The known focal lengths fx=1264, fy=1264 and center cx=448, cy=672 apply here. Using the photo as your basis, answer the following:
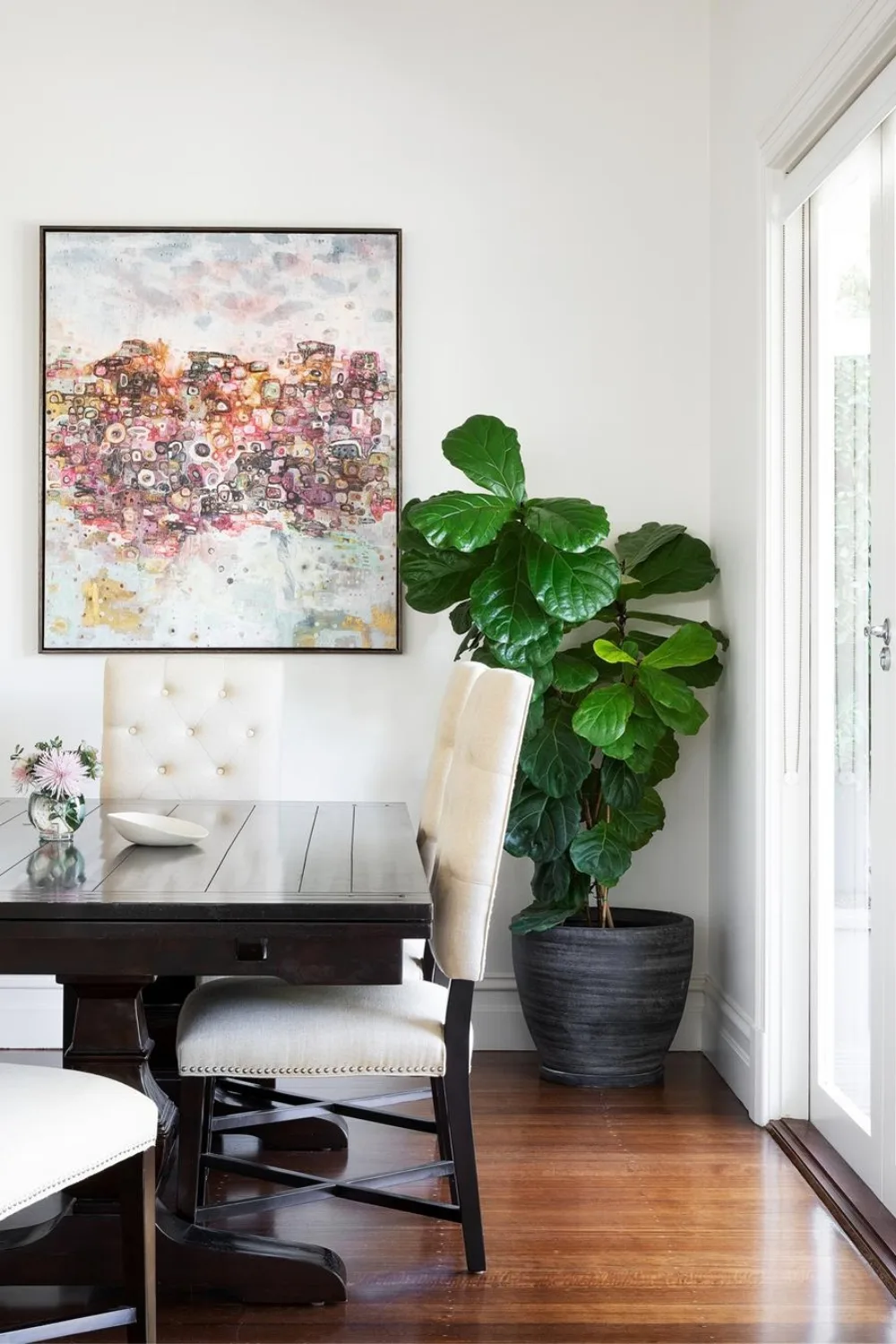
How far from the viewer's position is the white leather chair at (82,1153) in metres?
1.62

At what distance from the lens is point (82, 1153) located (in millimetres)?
1693

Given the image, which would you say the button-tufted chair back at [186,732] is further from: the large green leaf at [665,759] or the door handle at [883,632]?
the door handle at [883,632]

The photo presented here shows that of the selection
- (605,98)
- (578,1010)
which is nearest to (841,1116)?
(578,1010)

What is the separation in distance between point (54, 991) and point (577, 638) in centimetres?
183

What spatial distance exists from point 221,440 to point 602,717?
1.41 meters

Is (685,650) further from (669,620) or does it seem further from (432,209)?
(432,209)

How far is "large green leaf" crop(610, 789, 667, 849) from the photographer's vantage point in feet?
11.0

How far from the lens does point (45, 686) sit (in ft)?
12.2

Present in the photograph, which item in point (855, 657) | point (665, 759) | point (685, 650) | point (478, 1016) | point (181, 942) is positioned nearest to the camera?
point (181, 942)

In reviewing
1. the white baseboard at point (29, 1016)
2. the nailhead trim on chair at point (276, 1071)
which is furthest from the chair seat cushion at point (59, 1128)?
the white baseboard at point (29, 1016)

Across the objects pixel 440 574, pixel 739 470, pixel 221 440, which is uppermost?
pixel 221 440

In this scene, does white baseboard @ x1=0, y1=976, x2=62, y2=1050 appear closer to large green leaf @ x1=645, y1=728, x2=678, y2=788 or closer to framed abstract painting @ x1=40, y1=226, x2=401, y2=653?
framed abstract painting @ x1=40, y1=226, x2=401, y2=653

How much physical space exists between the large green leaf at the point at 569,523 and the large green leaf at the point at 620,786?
0.60 m

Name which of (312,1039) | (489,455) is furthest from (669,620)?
(312,1039)
